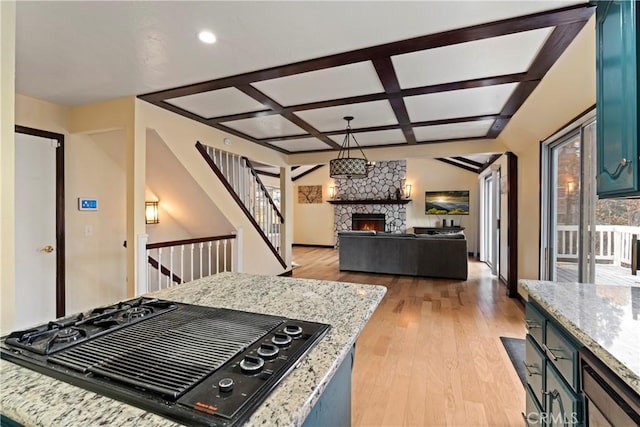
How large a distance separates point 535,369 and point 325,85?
260 cm

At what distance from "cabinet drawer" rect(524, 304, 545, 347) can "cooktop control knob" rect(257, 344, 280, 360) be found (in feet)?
4.30

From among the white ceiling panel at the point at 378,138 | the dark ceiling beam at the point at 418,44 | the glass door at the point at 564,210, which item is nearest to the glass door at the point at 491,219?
the glass door at the point at 564,210

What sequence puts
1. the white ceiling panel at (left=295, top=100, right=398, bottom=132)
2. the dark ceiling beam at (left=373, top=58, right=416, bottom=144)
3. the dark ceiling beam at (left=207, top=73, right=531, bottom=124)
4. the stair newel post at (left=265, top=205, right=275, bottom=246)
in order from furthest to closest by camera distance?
the stair newel post at (left=265, top=205, right=275, bottom=246), the white ceiling panel at (left=295, top=100, right=398, bottom=132), the dark ceiling beam at (left=207, top=73, right=531, bottom=124), the dark ceiling beam at (left=373, top=58, right=416, bottom=144)

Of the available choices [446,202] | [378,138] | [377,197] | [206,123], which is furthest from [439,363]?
[377,197]

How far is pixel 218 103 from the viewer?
3391mm

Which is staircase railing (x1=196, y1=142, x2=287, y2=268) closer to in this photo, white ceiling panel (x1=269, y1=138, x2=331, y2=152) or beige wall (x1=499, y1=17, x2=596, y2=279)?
white ceiling panel (x1=269, y1=138, x2=331, y2=152)

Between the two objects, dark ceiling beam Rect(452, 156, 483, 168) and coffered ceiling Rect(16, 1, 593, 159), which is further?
dark ceiling beam Rect(452, 156, 483, 168)

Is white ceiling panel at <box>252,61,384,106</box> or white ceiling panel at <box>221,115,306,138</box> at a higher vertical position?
white ceiling panel at <box>221,115,306,138</box>

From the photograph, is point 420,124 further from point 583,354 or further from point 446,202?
point 446,202

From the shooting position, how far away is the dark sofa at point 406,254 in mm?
5750

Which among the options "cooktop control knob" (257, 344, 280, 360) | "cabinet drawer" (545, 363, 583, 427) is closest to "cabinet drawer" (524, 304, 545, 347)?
"cabinet drawer" (545, 363, 583, 427)

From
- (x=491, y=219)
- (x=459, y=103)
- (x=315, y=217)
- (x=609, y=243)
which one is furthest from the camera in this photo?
(x=315, y=217)

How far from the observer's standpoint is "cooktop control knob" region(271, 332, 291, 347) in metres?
0.87

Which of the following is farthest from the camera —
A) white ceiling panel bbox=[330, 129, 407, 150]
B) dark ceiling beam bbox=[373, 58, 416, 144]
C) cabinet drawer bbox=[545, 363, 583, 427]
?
white ceiling panel bbox=[330, 129, 407, 150]
